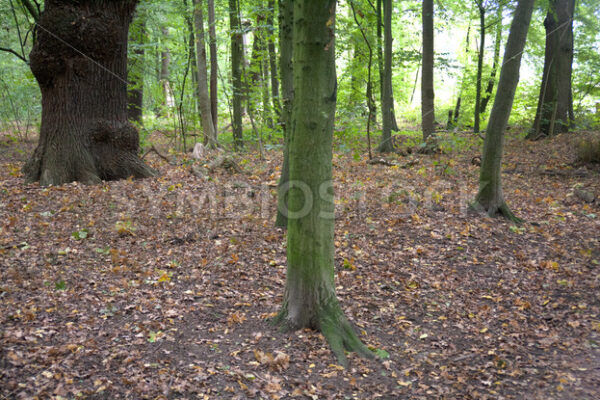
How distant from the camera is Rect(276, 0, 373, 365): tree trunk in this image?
351cm

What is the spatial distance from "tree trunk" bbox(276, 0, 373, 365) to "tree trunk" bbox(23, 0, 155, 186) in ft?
17.2

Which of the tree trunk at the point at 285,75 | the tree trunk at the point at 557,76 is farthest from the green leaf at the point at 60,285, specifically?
the tree trunk at the point at 557,76

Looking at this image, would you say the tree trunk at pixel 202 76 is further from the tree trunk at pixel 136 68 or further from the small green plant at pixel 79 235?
the small green plant at pixel 79 235

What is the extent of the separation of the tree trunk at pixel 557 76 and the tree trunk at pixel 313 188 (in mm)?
11410

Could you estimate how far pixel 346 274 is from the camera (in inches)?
219

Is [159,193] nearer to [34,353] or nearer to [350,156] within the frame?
[34,353]

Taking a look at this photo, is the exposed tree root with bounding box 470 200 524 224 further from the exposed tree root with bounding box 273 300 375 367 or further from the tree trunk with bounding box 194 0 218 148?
the tree trunk with bounding box 194 0 218 148

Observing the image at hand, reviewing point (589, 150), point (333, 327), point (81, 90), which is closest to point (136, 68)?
point (81, 90)

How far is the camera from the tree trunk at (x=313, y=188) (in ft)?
11.5

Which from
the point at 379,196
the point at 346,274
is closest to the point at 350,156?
the point at 379,196

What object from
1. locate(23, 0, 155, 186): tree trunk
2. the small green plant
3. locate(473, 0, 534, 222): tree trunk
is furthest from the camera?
locate(23, 0, 155, 186): tree trunk

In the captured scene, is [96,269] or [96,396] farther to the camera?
[96,269]

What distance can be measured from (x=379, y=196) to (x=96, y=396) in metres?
6.18

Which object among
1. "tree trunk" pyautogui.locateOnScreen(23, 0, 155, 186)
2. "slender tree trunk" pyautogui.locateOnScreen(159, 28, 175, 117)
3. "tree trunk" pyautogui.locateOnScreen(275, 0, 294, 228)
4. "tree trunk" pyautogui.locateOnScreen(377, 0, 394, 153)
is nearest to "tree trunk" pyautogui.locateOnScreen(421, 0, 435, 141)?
"tree trunk" pyautogui.locateOnScreen(377, 0, 394, 153)
